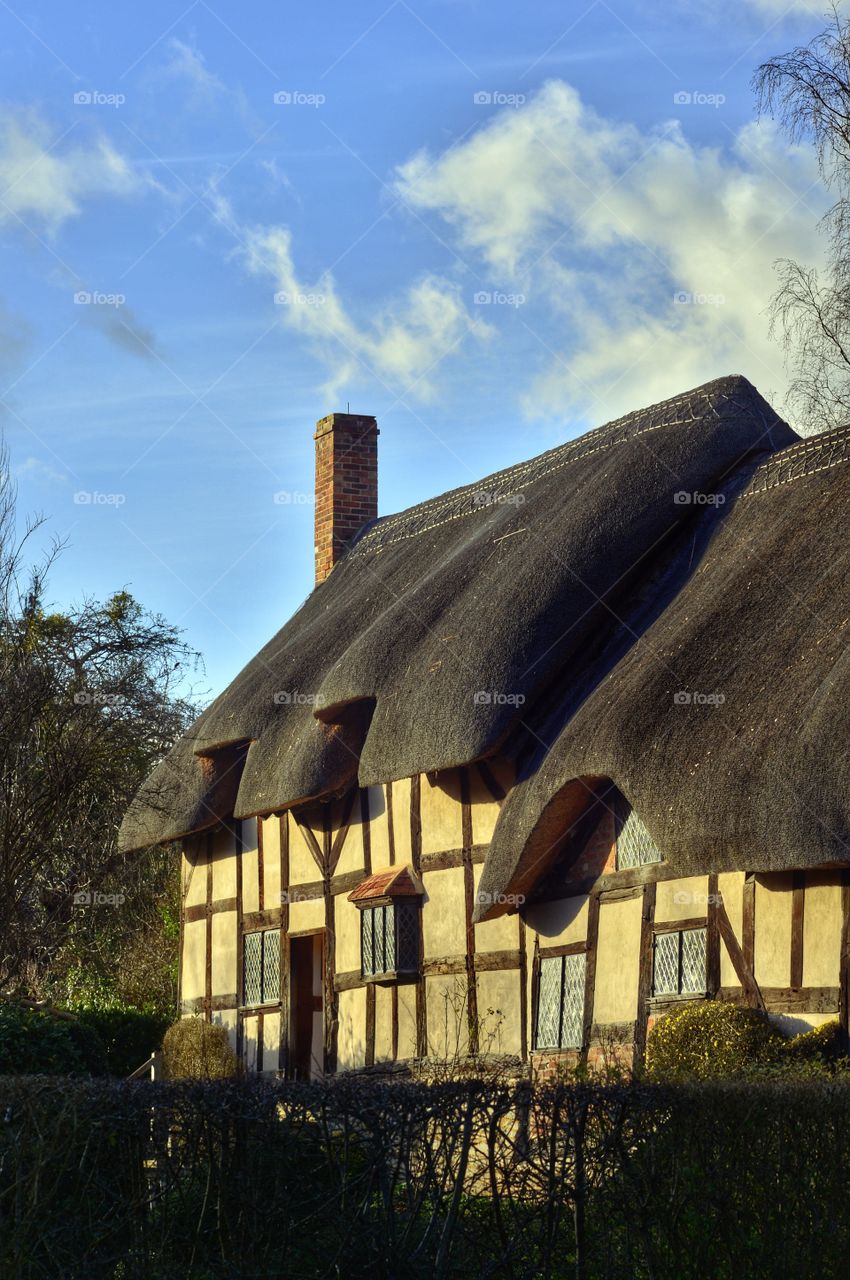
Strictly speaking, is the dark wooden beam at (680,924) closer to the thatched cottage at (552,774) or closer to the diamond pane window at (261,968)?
the thatched cottage at (552,774)

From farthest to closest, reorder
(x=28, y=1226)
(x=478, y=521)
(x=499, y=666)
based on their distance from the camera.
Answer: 1. (x=478, y=521)
2. (x=499, y=666)
3. (x=28, y=1226)

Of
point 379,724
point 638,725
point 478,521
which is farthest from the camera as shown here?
point 478,521

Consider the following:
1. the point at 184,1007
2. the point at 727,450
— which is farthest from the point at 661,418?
the point at 184,1007

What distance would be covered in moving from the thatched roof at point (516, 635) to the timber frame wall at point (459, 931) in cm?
58

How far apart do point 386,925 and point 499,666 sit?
8.51ft

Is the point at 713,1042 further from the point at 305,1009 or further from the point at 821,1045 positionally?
the point at 305,1009

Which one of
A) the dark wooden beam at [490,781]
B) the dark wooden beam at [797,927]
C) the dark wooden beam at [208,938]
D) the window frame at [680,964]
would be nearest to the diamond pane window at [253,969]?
the dark wooden beam at [208,938]

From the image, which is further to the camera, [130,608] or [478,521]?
[130,608]

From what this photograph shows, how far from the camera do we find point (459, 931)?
39.1ft

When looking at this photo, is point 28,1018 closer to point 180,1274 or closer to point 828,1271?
point 180,1274

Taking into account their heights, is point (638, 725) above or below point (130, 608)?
below

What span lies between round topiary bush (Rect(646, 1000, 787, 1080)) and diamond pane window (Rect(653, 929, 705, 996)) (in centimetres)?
54

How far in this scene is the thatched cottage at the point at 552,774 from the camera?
888cm

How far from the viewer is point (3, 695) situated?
38.4ft
